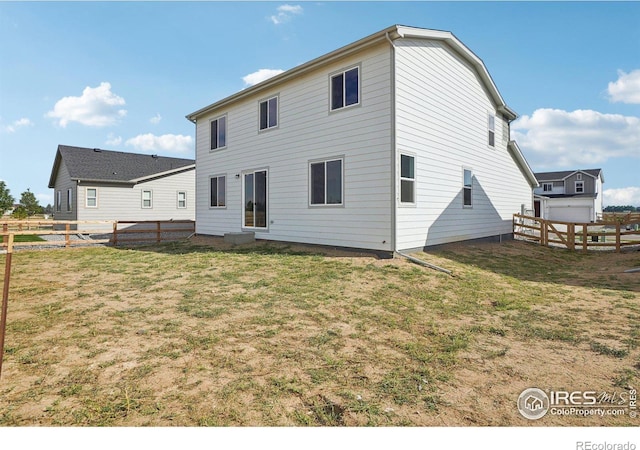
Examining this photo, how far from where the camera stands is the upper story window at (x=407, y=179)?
31.0 ft

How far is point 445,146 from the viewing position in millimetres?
11500

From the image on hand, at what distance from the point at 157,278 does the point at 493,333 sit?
7039 mm

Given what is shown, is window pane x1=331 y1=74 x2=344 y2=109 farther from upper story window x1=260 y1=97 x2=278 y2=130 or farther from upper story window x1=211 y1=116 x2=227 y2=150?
upper story window x1=211 y1=116 x2=227 y2=150

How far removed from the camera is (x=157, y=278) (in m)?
7.77

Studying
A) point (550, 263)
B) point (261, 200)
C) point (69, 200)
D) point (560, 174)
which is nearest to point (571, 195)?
point (560, 174)

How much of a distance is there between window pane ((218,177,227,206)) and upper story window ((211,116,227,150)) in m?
1.59

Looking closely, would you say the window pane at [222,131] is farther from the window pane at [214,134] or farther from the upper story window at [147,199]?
the upper story window at [147,199]

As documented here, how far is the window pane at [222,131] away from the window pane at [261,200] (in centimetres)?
321

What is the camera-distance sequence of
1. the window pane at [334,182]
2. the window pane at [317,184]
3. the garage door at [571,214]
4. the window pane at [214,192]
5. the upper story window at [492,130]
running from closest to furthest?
the window pane at [334,182], the window pane at [317,184], the upper story window at [492,130], the window pane at [214,192], the garage door at [571,214]

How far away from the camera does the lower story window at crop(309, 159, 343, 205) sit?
10.4m

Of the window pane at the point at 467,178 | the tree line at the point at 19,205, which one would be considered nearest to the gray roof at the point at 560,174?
the window pane at the point at 467,178

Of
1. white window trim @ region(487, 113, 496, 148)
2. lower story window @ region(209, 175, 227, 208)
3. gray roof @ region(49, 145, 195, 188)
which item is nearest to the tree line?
gray roof @ region(49, 145, 195, 188)

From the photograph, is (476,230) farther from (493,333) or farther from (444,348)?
(444,348)

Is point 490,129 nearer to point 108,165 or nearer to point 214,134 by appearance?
point 214,134
